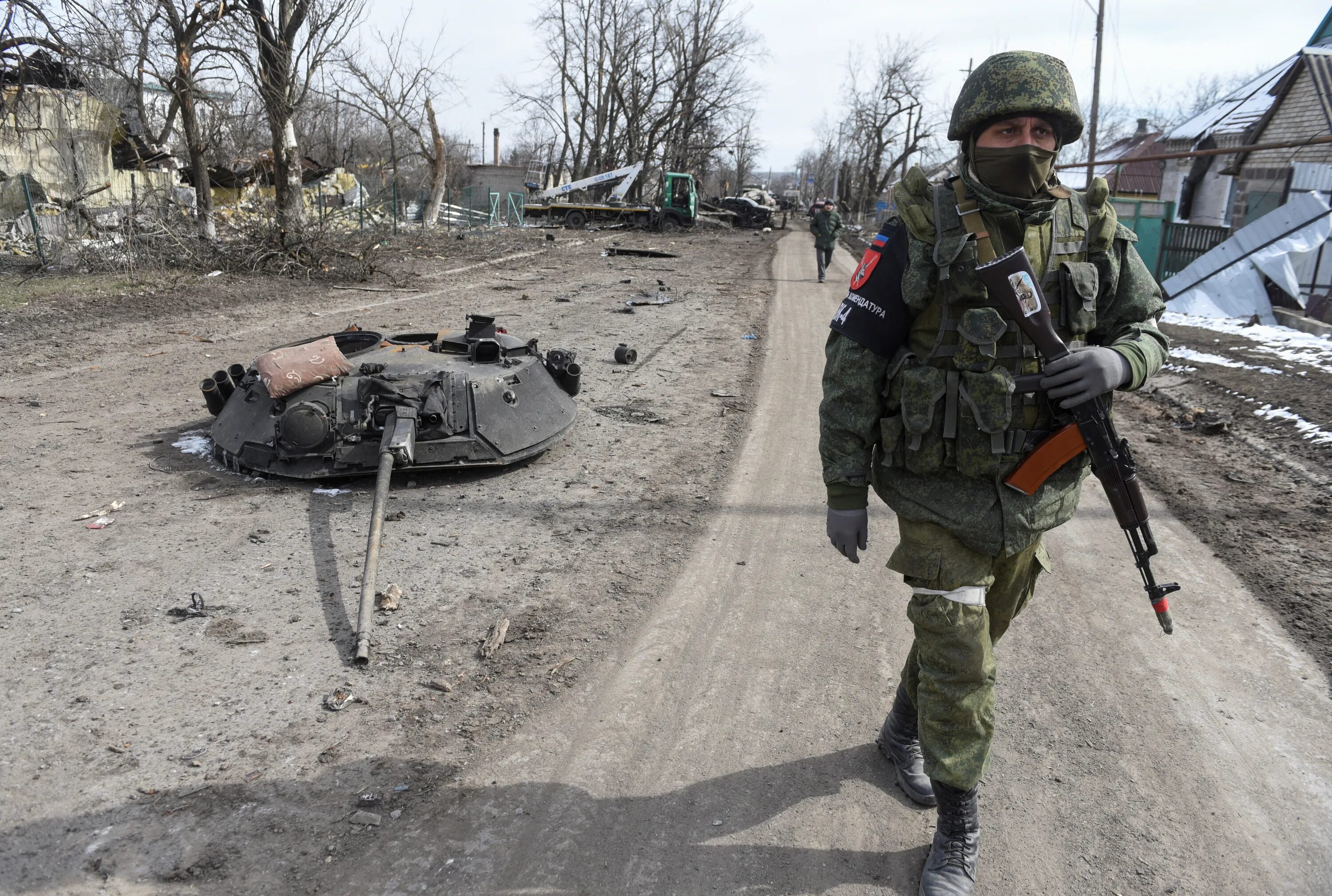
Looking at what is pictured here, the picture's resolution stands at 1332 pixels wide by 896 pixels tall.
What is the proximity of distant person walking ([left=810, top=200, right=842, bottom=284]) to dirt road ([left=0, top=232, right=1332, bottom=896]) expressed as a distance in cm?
1398

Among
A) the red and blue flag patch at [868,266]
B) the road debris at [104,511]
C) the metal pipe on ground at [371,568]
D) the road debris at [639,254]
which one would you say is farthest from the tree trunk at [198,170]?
the red and blue flag patch at [868,266]

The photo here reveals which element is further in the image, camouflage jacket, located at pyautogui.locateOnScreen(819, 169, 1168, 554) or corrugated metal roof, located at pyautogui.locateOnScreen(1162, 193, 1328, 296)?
corrugated metal roof, located at pyautogui.locateOnScreen(1162, 193, 1328, 296)

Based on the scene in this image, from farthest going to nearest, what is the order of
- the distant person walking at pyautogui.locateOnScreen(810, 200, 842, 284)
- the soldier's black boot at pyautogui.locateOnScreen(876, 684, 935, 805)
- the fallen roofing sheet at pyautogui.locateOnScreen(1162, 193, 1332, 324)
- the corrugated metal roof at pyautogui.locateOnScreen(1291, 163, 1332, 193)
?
the distant person walking at pyautogui.locateOnScreen(810, 200, 842, 284) → the corrugated metal roof at pyautogui.locateOnScreen(1291, 163, 1332, 193) → the fallen roofing sheet at pyautogui.locateOnScreen(1162, 193, 1332, 324) → the soldier's black boot at pyautogui.locateOnScreen(876, 684, 935, 805)

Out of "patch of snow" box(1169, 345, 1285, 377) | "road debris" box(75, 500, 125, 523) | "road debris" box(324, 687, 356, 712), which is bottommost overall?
"road debris" box(324, 687, 356, 712)

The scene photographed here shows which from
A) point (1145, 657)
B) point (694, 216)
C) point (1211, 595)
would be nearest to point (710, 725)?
point (1145, 657)

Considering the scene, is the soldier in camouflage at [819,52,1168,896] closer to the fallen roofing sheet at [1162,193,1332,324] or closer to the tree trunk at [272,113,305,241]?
the fallen roofing sheet at [1162,193,1332,324]

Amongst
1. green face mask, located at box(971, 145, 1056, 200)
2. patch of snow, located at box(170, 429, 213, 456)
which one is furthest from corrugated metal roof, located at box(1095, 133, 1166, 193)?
green face mask, located at box(971, 145, 1056, 200)

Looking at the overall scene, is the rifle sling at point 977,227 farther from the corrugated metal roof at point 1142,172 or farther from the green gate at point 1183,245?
the corrugated metal roof at point 1142,172

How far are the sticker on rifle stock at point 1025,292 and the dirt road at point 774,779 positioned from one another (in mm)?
1612

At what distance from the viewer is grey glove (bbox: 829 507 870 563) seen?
7.93 ft

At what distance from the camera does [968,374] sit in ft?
7.54

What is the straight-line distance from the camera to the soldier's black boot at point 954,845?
8.00ft

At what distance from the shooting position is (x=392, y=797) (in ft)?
9.18

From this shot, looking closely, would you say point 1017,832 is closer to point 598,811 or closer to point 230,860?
point 598,811
